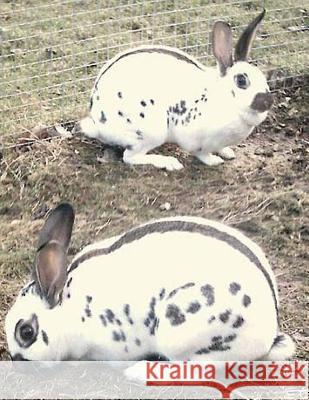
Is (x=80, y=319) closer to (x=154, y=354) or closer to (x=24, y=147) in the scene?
(x=154, y=354)

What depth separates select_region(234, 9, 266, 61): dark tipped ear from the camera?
159 inches

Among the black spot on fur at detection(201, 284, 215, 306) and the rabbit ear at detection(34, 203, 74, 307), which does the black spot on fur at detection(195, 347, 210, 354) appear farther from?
the rabbit ear at detection(34, 203, 74, 307)

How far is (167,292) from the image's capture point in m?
2.84

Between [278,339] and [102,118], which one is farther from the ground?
[102,118]

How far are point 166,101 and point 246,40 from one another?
47cm

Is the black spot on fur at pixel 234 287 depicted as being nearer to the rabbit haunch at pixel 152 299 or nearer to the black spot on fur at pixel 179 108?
the rabbit haunch at pixel 152 299

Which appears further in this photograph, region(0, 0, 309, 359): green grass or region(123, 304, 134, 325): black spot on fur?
region(0, 0, 309, 359): green grass

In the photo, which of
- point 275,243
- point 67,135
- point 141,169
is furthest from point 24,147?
point 275,243

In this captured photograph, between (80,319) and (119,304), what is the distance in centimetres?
14

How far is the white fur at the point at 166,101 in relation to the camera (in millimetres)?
4180

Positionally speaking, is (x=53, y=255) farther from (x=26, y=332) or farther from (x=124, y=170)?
(x=124, y=170)

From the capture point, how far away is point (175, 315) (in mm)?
2799

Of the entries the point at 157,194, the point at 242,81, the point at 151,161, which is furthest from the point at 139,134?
the point at 242,81

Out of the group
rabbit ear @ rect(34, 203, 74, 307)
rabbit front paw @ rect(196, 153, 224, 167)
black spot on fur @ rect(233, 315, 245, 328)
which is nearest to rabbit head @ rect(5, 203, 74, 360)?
rabbit ear @ rect(34, 203, 74, 307)
